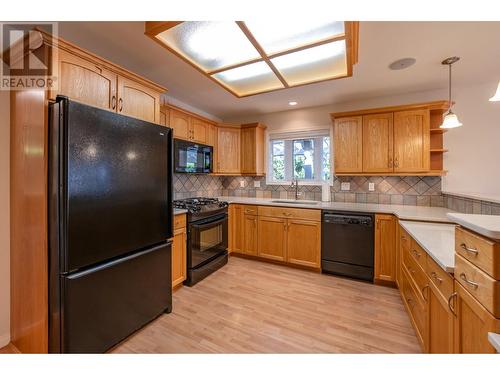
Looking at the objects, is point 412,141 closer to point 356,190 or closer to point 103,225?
point 356,190

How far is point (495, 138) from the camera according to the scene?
2541 millimetres

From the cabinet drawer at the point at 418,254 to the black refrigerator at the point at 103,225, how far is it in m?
2.00

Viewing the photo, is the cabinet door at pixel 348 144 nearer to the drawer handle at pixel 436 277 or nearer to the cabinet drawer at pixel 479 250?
the drawer handle at pixel 436 277

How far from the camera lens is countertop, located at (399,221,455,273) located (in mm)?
1152

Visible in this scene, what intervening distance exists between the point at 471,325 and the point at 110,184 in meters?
2.07

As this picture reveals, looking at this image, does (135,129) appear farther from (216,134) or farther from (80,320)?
(216,134)

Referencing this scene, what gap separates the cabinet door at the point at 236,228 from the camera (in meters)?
3.43

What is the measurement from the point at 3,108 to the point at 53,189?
3.04 feet

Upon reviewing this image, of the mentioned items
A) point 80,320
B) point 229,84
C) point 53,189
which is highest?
point 229,84

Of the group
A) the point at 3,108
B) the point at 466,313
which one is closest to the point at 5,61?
the point at 3,108

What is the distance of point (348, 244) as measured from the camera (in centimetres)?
273

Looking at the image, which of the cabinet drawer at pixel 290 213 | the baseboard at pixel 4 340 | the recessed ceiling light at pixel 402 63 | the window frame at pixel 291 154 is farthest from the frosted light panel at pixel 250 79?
the baseboard at pixel 4 340

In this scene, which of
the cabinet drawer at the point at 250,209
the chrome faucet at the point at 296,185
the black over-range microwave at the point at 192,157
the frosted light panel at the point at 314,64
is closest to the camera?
the frosted light panel at the point at 314,64
